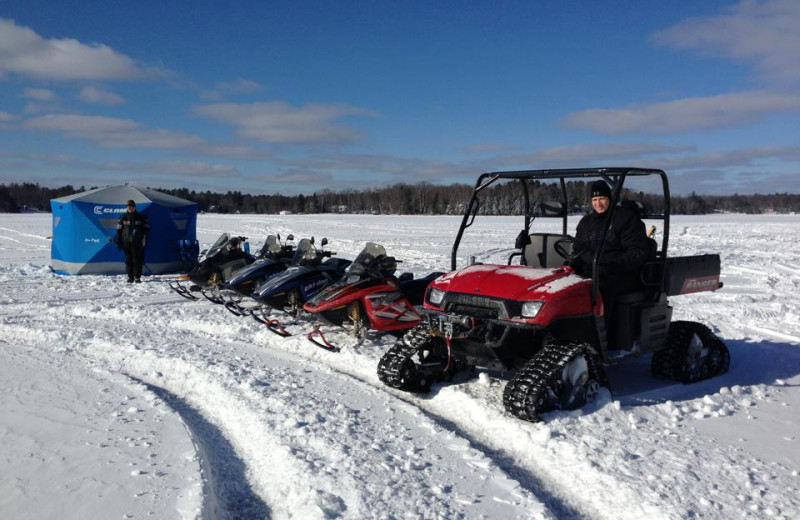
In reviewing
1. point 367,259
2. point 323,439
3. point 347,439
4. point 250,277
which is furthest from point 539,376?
point 250,277

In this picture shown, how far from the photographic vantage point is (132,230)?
12797 mm

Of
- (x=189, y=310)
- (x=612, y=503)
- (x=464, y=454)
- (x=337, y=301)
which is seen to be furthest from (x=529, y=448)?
(x=189, y=310)

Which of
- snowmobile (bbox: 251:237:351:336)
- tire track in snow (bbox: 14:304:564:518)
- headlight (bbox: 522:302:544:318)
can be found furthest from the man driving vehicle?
snowmobile (bbox: 251:237:351:336)

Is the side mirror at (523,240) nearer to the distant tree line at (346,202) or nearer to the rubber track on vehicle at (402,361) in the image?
the rubber track on vehicle at (402,361)

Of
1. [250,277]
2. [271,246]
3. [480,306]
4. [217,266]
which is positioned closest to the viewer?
[480,306]

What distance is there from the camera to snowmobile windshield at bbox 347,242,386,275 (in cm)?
731

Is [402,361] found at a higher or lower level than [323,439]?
higher

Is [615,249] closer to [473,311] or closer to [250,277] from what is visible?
[473,311]

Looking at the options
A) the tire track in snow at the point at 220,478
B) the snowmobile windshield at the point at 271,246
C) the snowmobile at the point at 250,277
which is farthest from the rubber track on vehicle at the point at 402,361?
the snowmobile windshield at the point at 271,246

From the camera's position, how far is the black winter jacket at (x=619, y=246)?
5.35 meters

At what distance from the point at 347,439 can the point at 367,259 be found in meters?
3.53

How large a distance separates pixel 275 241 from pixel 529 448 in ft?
23.9

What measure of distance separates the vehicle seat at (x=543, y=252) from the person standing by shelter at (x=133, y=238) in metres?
9.07

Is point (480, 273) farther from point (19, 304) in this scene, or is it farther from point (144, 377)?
point (19, 304)
